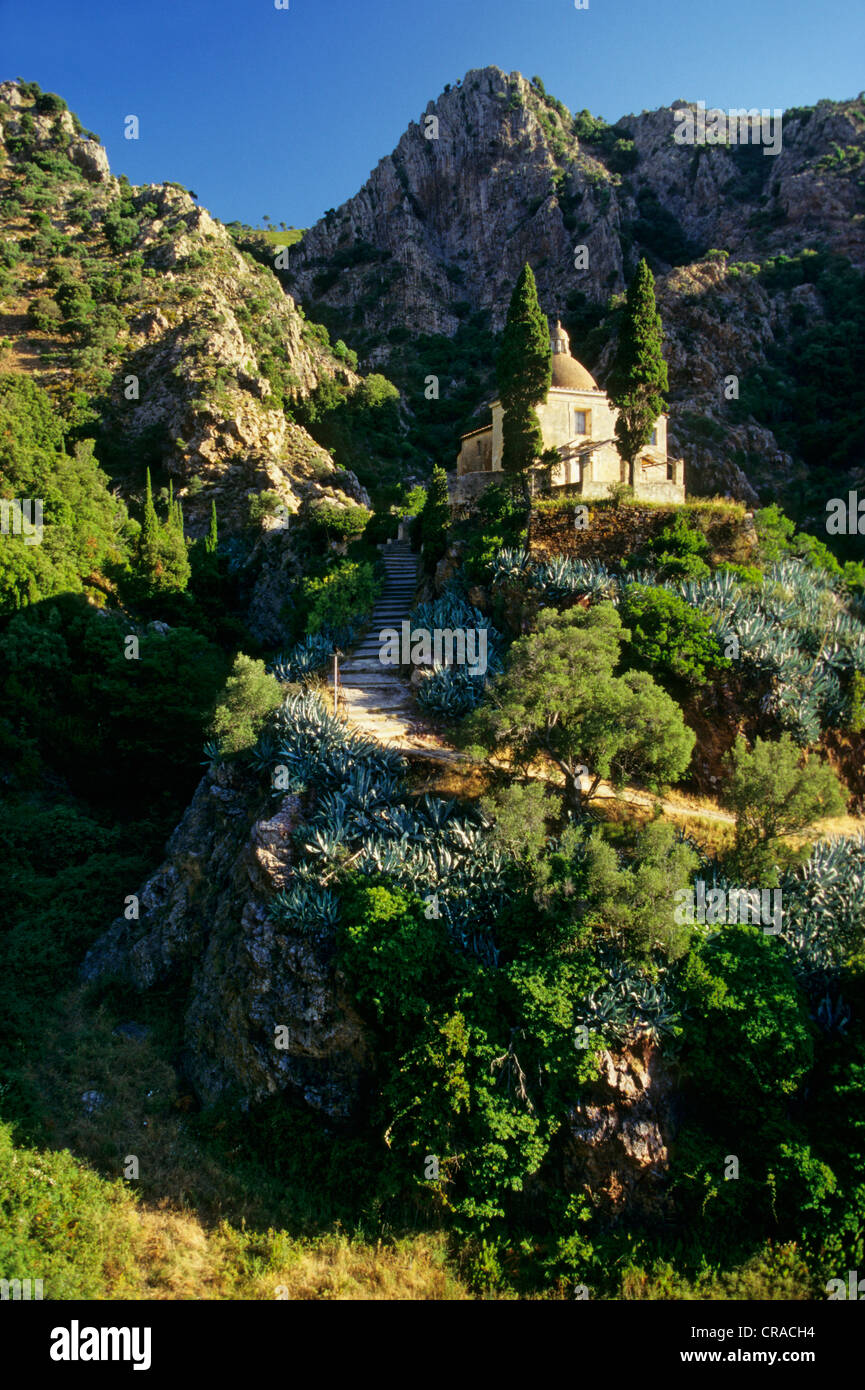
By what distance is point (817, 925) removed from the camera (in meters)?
10.9

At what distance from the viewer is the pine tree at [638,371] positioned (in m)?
19.0

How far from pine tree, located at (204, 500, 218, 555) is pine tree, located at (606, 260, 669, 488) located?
64.5ft

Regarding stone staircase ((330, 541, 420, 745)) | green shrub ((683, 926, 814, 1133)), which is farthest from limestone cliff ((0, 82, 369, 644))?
green shrub ((683, 926, 814, 1133))

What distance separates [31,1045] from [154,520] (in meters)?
20.4

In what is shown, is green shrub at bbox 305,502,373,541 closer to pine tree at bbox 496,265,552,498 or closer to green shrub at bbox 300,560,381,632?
green shrub at bbox 300,560,381,632

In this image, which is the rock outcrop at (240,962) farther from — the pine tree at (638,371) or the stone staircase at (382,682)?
the pine tree at (638,371)

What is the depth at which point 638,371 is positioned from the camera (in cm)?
1911

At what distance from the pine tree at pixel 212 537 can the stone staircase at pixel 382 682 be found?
9621mm

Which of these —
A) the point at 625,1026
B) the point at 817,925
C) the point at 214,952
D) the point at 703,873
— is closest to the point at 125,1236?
the point at 214,952

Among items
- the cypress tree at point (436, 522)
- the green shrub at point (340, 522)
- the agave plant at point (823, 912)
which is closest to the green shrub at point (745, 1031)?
the agave plant at point (823, 912)

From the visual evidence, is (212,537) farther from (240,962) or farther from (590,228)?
(590,228)

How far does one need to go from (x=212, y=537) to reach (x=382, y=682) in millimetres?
17715

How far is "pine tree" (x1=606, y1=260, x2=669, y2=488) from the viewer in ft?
62.4

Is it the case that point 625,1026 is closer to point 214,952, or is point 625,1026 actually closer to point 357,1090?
point 357,1090
